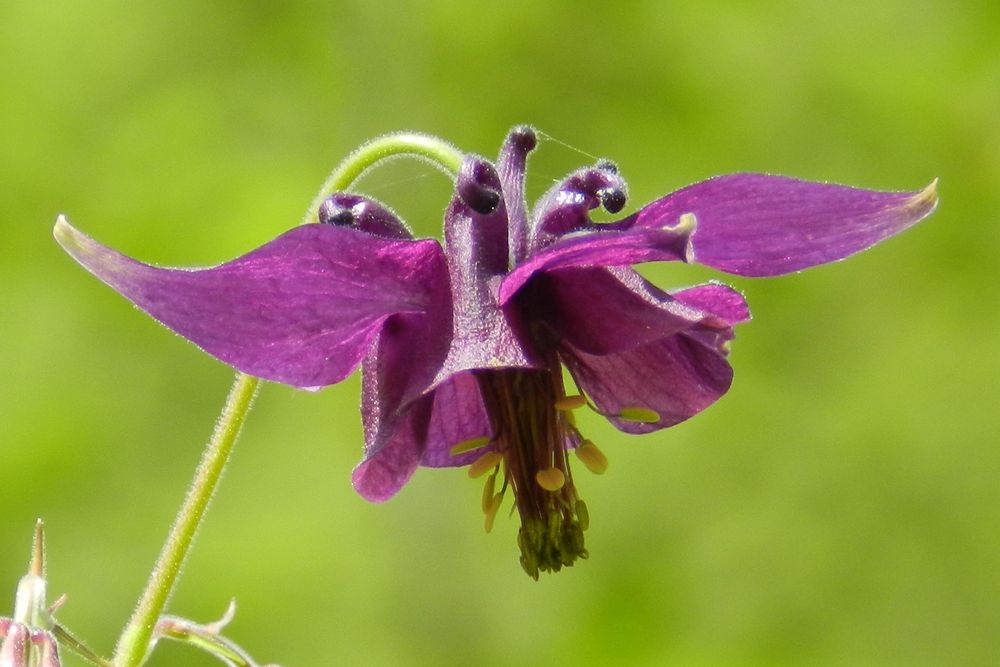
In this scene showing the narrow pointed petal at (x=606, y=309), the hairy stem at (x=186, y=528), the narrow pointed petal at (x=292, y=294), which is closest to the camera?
the narrow pointed petal at (x=292, y=294)

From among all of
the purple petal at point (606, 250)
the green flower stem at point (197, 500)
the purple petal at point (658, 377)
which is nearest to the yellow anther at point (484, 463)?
the purple petal at point (658, 377)

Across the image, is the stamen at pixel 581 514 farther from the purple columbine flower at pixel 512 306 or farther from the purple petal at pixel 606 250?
the purple petal at pixel 606 250

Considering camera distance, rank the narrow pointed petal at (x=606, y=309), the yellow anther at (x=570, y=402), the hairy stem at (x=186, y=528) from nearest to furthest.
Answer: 1. the narrow pointed petal at (x=606, y=309)
2. the yellow anther at (x=570, y=402)
3. the hairy stem at (x=186, y=528)

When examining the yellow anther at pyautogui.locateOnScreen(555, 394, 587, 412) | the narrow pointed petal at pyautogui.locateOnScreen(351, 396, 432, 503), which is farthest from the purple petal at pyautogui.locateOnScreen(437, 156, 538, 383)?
the narrow pointed petal at pyautogui.locateOnScreen(351, 396, 432, 503)

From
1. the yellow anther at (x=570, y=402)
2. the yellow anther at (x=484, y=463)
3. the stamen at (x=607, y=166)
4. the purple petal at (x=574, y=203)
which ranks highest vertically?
the stamen at (x=607, y=166)

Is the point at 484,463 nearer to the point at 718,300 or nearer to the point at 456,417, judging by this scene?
the point at 456,417

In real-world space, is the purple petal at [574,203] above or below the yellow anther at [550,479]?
above

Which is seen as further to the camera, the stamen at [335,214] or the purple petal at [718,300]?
the purple petal at [718,300]

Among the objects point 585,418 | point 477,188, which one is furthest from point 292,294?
point 585,418
